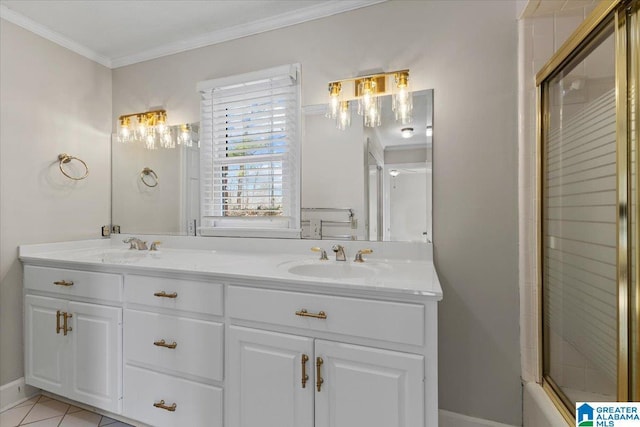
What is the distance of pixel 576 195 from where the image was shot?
1.27 metres

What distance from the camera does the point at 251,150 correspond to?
2158 millimetres

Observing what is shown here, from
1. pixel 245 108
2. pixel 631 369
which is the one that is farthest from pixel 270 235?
pixel 631 369

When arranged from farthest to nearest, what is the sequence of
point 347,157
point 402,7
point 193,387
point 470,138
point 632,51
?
point 347,157, point 402,7, point 470,138, point 193,387, point 632,51

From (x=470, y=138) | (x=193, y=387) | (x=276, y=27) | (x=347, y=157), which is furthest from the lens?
(x=276, y=27)

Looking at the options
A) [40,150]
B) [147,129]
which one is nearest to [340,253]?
[147,129]

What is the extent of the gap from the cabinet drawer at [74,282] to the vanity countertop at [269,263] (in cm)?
4

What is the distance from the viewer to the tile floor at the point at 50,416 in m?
1.79

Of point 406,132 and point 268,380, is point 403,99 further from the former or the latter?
point 268,380

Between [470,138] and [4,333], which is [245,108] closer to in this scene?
[470,138]

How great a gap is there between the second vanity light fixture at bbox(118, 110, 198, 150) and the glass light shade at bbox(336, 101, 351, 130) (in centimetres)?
109

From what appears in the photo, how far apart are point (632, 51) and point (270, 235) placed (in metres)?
1.80

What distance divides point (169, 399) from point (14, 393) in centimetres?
126

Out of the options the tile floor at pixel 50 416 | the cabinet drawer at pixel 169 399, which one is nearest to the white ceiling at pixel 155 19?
the cabinet drawer at pixel 169 399

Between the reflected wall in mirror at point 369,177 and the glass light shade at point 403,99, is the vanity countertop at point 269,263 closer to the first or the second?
the reflected wall in mirror at point 369,177
